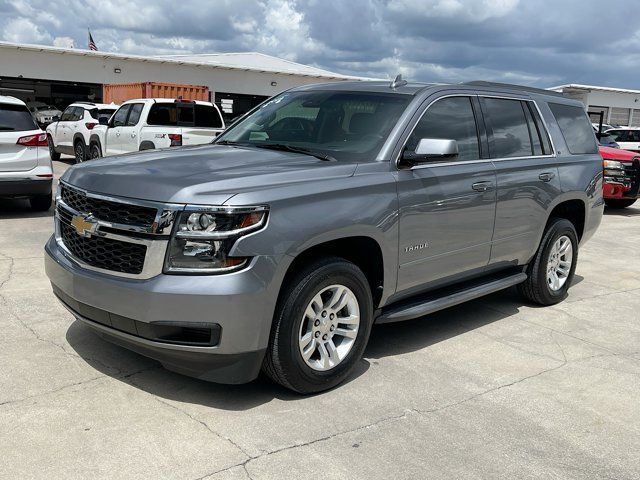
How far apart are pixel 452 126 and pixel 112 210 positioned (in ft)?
8.48

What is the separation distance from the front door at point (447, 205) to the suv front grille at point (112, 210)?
165cm

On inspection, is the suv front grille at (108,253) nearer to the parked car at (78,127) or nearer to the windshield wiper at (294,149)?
the windshield wiper at (294,149)

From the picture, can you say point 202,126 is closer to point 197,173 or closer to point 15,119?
point 15,119

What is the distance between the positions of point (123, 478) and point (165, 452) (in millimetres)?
279

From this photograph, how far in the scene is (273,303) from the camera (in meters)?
3.56

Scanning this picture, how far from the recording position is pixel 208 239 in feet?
11.2

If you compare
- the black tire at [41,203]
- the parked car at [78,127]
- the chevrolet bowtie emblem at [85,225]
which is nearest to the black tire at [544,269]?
the chevrolet bowtie emblem at [85,225]

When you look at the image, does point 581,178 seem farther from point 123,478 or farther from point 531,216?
point 123,478

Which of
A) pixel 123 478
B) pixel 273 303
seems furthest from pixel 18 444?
pixel 273 303

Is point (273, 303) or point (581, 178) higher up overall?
point (581, 178)

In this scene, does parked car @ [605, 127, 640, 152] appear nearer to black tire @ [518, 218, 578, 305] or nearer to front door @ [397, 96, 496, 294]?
black tire @ [518, 218, 578, 305]

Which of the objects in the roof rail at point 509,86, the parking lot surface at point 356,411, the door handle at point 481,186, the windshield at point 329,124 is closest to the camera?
the parking lot surface at point 356,411

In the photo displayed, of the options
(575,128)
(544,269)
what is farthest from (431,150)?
(575,128)

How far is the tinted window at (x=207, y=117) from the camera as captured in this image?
554 inches
